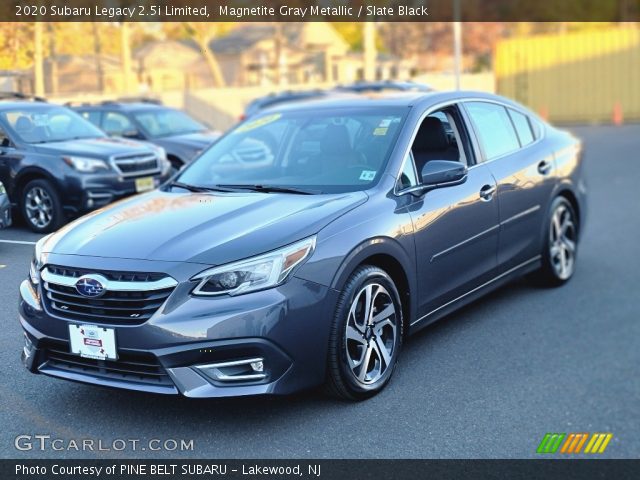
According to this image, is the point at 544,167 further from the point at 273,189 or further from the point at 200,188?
the point at 200,188

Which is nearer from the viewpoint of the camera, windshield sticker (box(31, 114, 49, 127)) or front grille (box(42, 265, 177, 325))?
front grille (box(42, 265, 177, 325))

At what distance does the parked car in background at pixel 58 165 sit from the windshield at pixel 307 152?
80 centimetres

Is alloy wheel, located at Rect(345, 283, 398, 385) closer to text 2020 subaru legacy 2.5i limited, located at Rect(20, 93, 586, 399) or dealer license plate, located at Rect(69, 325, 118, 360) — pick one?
text 2020 subaru legacy 2.5i limited, located at Rect(20, 93, 586, 399)

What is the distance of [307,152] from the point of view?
5559 millimetres

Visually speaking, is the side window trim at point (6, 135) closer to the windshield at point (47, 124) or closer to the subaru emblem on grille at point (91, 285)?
the windshield at point (47, 124)

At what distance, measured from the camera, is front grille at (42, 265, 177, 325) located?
3881 millimetres

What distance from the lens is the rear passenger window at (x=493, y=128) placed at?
20.2 feet

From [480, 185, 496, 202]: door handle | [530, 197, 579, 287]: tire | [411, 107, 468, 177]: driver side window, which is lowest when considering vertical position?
[530, 197, 579, 287]: tire

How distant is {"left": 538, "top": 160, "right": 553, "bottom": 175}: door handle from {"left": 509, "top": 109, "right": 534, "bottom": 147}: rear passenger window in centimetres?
20

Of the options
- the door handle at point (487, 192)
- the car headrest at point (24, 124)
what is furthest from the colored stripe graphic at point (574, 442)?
the car headrest at point (24, 124)

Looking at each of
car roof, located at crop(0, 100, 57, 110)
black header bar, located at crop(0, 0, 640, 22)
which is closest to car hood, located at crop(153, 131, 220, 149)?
black header bar, located at crop(0, 0, 640, 22)

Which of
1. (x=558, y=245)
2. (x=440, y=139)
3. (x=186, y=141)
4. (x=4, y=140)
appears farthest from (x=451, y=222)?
(x=186, y=141)

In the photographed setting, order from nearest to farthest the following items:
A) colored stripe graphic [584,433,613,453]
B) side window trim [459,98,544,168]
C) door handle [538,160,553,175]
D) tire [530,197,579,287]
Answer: colored stripe graphic [584,433,613,453]
side window trim [459,98,544,168]
door handle [538,160,553,175]
tire [530,197,579,287]
